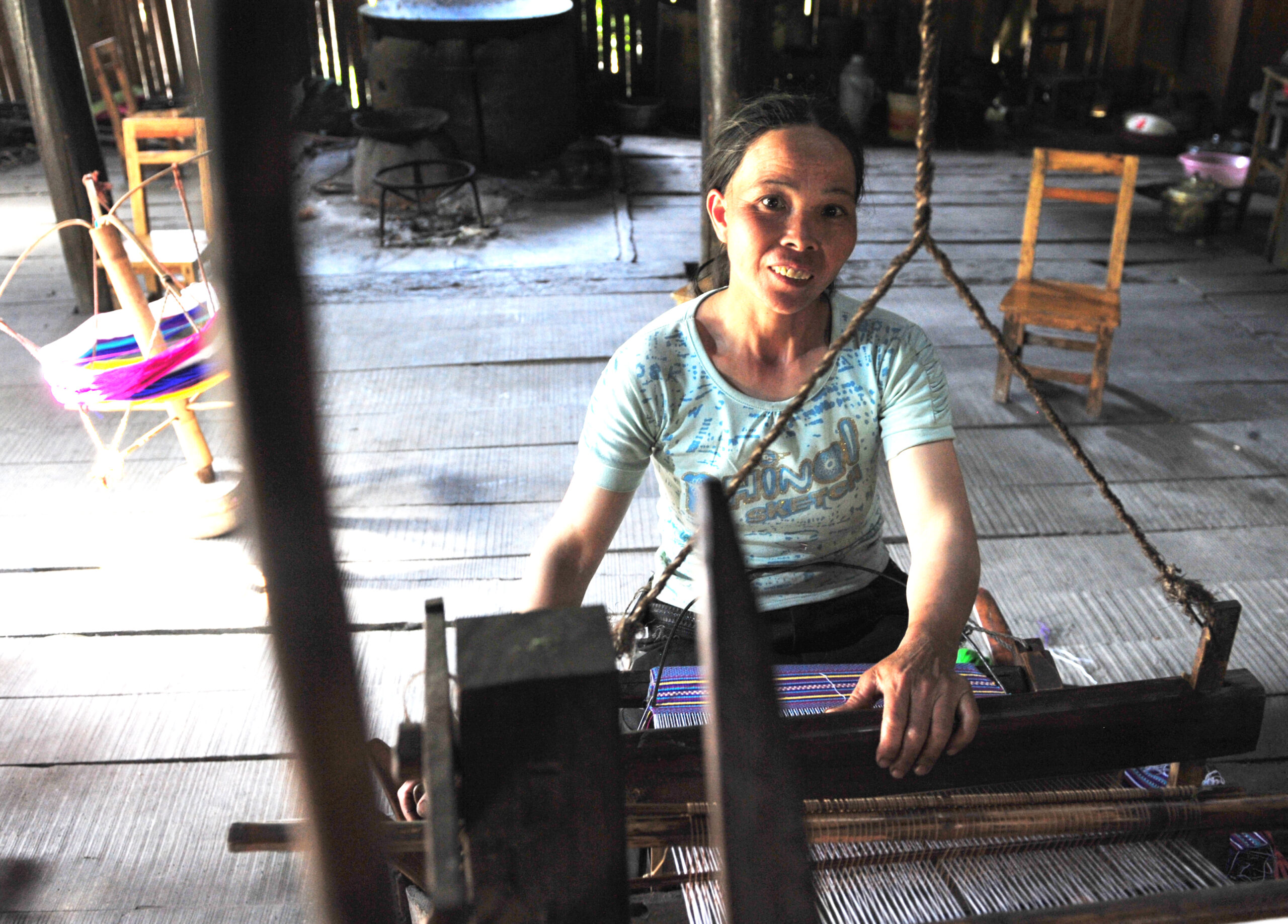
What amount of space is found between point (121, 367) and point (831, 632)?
1.77 metres

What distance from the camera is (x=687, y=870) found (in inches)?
43.5

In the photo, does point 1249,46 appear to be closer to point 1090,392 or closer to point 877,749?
point 1090,392

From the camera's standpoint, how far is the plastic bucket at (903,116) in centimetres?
632

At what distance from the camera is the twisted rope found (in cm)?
77

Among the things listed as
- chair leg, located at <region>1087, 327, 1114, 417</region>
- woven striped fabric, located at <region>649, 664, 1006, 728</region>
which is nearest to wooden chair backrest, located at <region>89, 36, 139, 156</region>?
chair leg, located at <region>1087, 327, 1114, 417</region>

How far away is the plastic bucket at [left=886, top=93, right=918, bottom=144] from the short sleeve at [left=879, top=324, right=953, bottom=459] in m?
5.33

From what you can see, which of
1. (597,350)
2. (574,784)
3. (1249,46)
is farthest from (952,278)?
(1249,46)

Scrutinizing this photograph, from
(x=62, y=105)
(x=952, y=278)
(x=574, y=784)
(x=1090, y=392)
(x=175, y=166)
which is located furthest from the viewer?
(x=62, y=105)

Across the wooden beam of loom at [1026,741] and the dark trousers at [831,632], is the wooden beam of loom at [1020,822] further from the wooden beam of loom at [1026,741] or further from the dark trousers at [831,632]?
the dark trousers at [831,632]

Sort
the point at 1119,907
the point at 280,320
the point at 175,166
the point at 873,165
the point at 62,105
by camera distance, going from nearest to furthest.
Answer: the point at 280,320 < the point at 1119,907 < the point at 175,166 < the point at 62,105 < the point at 873,165

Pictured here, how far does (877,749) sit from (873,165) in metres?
5.63

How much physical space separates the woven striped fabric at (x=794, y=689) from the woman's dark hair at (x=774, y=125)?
0.66 m

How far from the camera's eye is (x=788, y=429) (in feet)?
4.64

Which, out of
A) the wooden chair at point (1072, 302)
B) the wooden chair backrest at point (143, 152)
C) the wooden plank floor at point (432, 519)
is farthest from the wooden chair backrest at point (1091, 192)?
the wooden chair backrest at point (143, 152)
